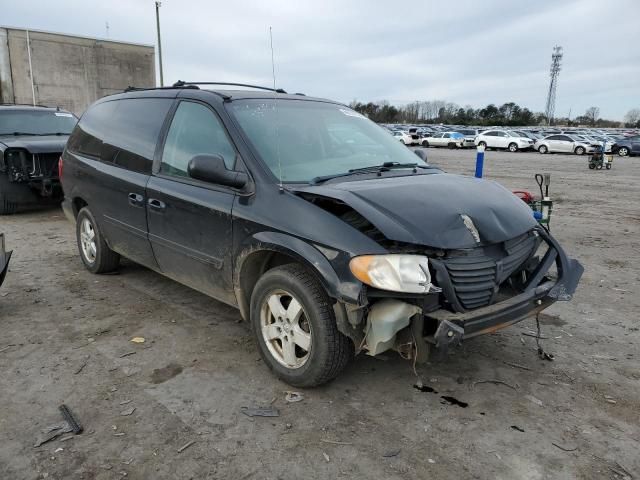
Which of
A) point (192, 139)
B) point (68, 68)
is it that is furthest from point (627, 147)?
point (68, 68)

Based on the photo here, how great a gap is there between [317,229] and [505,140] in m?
39.0

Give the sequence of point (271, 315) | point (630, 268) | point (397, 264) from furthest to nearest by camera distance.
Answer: point (630, 268) < point (271, 315) < point (397, 264)

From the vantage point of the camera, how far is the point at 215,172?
3311 mm

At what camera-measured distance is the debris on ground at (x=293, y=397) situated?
3.10m

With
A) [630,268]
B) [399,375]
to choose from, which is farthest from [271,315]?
[630,268]

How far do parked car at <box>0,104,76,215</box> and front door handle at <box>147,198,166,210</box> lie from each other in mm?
5411

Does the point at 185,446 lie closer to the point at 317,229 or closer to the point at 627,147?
the point at 317,229

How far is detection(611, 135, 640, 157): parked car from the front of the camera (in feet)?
108

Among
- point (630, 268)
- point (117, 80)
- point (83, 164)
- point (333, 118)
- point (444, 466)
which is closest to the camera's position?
point (444, 466)

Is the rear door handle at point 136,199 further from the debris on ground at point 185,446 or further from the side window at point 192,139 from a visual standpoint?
the debris on ground at point 185,446

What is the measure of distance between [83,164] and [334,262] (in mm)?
3498

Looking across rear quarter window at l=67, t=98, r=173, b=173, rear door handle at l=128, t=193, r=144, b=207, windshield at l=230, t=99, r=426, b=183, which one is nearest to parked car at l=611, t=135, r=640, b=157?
windshield at l=230, t=99, r=426, b=183

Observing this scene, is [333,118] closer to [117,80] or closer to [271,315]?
[271,315]

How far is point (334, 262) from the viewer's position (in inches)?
111
